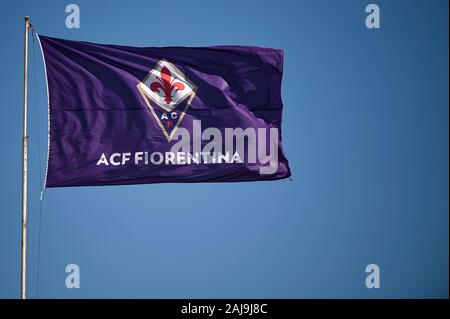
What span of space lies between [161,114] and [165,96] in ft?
2.08

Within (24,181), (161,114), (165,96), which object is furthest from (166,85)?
(24,181)

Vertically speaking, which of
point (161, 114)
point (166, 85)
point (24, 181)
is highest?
point (166, 85)

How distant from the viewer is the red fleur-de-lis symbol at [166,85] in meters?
27.4

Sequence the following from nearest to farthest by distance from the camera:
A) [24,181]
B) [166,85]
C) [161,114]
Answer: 1. [24,181]
2. [161,114]
3. [166,85]

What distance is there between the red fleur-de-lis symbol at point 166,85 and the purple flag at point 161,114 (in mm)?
34

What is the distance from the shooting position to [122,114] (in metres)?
27.0

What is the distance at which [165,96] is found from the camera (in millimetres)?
27453

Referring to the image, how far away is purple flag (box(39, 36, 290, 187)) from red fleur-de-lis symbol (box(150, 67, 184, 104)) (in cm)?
3

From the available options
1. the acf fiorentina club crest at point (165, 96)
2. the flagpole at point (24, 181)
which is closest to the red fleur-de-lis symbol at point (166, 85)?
the acf fiorentina club crest at point (165, 96)

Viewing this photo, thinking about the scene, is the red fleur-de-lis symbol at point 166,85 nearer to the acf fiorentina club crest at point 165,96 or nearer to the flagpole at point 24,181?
the acf fiorentina club crest at point 165,96

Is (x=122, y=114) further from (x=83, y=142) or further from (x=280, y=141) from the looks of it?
(x=280, y=141)

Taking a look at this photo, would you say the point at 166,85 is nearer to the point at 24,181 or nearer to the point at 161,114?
the point at 161,114

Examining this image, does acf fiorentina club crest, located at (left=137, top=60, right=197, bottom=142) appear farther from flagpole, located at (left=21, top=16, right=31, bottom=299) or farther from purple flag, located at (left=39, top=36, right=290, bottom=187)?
flagpole, located at (left=21, top=16, right=31, bottom=299)
